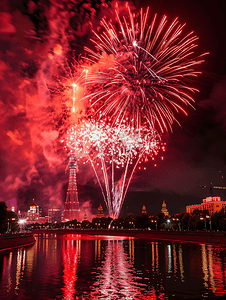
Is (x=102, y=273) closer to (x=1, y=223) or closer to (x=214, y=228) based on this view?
(x=1, y=223)

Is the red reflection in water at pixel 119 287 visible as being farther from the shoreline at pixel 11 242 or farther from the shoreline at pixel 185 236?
the shoreline at pixel 185 236

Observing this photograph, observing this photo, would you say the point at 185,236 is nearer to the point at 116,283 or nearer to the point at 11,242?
the point at 11,242

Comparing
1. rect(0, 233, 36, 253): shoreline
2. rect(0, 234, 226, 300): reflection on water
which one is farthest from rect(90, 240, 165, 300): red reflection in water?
rect(0, 233, 36, 253): shoreline

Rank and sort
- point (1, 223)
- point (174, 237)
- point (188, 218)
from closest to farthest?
point (174, 237)
point (1, 223)
point (188, 218)

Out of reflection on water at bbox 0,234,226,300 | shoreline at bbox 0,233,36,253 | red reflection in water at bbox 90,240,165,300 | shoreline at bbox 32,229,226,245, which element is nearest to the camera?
red reflection in water at bbox 90,240,165,300

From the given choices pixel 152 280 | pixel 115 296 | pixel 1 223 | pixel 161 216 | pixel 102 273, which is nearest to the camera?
pixel 115 296

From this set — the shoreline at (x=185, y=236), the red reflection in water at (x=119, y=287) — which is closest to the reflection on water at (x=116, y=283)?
the red reflection in water at (x=119, y=287)

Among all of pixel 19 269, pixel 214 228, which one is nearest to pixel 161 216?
pixel 214 228

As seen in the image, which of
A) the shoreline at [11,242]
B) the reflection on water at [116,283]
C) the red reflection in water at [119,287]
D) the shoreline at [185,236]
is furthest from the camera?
the shoreline at [185,236]

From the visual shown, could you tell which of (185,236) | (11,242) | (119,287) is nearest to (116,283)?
(119,287)

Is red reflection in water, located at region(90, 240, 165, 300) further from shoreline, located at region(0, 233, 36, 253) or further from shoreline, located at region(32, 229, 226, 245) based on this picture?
shoreline, located at region(32, 229, 226, 245)

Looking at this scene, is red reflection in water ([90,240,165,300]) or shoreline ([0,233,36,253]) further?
shoreline ([0,233,36,253])
